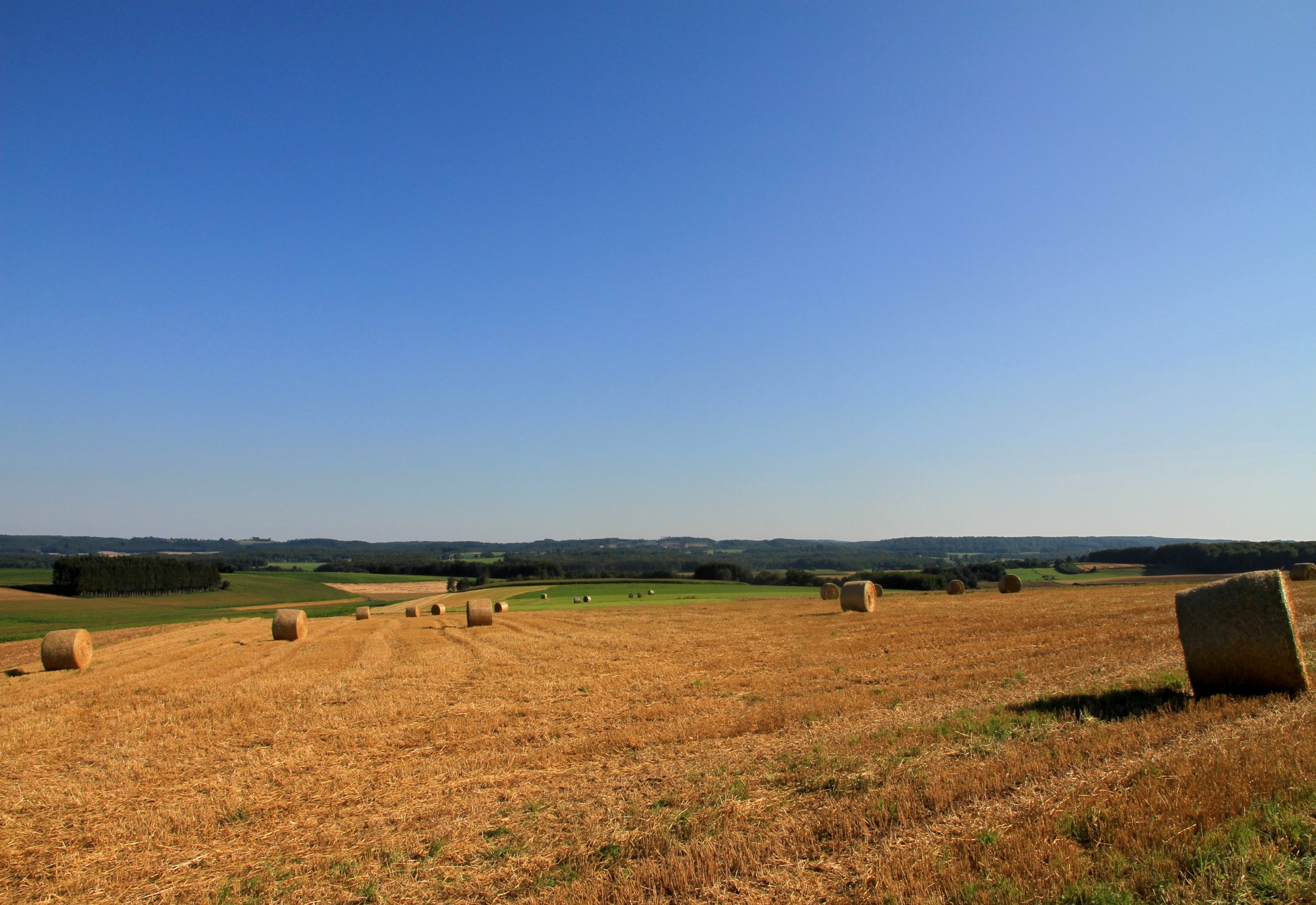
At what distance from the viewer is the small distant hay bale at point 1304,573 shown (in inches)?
1380

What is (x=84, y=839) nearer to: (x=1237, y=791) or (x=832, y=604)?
(x=1237, y=791)

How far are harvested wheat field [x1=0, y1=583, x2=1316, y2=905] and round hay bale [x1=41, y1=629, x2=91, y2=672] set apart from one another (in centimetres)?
729

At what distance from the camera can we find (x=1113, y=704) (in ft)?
30.9

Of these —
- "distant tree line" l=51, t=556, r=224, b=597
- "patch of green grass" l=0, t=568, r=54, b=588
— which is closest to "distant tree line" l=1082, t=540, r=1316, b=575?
"distant tree line" l=51, t=556, r=224, b=597

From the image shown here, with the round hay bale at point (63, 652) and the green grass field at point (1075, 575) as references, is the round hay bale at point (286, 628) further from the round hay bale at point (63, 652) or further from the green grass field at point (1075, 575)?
the green grass field at point (1075, 575)

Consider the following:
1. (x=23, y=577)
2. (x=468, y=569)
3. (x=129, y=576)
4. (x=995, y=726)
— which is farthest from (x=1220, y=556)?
(x=23, y=577)

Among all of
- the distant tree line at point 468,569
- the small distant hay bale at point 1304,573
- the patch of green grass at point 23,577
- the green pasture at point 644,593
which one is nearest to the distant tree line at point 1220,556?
the small distant hay bale at point 1304,573

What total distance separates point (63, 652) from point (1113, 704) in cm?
2820

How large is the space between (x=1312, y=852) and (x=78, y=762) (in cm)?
1450

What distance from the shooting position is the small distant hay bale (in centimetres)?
3506

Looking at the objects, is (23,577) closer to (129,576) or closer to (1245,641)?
(129,576)

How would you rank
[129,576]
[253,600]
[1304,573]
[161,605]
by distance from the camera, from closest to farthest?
[1304,573], [161,605], [253,600], [129,576]

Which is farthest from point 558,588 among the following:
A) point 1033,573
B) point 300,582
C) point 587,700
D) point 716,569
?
point 587,700

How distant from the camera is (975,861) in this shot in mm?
5164
